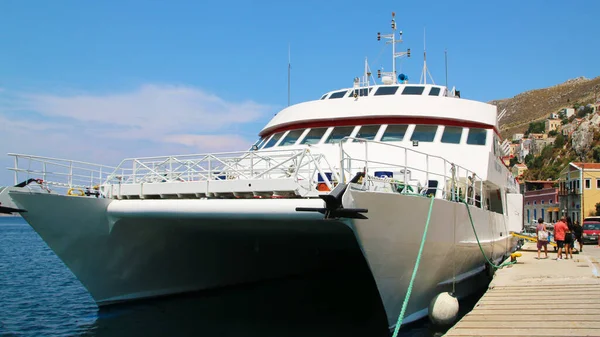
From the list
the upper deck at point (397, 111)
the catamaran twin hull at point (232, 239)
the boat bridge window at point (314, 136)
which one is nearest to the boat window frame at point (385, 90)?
the upper deck at point (397, 111)

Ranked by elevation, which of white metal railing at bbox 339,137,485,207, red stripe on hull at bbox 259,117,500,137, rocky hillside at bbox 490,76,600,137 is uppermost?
rocky hillside at bbox 490,76,600,137

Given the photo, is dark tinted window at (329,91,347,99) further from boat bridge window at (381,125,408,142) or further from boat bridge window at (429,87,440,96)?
boat bridge window at (381,125,408,142)

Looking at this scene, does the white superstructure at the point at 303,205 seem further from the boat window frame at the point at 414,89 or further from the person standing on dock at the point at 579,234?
the person standing on dock at the point at 579,234

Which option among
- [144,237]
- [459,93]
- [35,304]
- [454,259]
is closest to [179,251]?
[144,237]

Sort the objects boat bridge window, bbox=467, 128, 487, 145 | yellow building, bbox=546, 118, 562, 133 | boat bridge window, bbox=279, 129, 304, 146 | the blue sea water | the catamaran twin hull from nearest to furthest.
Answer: the catamaran twin hull
the blue sea water
boat bridge window, bbox=467, 128, 487, 145
boat bridge window, bbox=279, 129, 304, 146
yellow building, bbox=546, 118, 562, 133

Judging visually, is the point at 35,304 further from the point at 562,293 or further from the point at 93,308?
the point at 562,293

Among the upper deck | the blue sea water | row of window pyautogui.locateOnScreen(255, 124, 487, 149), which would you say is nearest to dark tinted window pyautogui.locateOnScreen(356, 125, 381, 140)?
row of window pyautogui.locateOnScreen(255, 124, 487, 149)

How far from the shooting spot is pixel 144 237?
421 inches

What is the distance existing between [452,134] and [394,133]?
132cm

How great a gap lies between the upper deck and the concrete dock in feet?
11.5

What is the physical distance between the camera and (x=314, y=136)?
490 inches

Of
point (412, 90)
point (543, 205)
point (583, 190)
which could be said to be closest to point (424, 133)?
point (412, 90)

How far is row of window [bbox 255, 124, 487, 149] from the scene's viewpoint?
1187 centimetres

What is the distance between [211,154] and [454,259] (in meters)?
4.67
